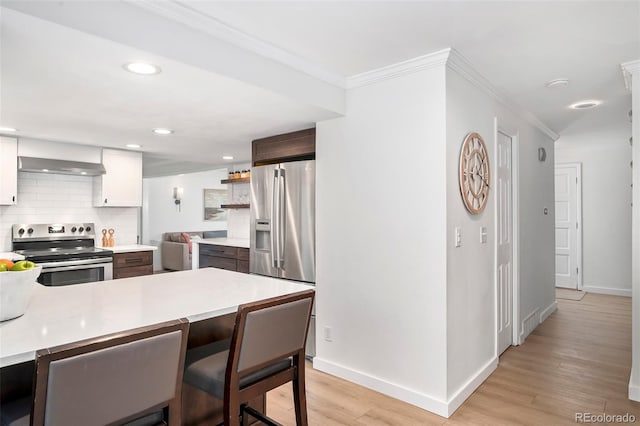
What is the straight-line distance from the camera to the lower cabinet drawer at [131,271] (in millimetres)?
4391

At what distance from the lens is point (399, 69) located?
267cm

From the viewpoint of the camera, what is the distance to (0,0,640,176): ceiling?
1785 millimetres

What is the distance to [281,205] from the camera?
3.64 meters

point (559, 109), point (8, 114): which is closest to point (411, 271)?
point (559, 109)

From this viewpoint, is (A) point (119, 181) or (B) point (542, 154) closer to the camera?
(B) point (542, 154)

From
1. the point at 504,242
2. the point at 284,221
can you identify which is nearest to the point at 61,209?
the point at 284,221

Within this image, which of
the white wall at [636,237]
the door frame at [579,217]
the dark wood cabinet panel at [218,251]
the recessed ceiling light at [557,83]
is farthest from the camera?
the door frame at [579,217]

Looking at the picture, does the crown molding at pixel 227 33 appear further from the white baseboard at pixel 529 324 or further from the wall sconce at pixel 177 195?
the wall sconce at pixel 177 195

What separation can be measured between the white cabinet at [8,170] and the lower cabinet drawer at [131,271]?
123 centimetres

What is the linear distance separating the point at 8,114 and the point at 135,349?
2.80 meters

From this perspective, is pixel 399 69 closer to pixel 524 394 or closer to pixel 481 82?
pixel 481 82

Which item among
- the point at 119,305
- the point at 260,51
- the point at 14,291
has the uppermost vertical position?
the point at 260,51

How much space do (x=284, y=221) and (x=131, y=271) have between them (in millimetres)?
2186

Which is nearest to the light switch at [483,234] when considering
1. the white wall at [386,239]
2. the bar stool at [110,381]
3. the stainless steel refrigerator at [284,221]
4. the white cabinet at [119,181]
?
the white wall at [386,239]
